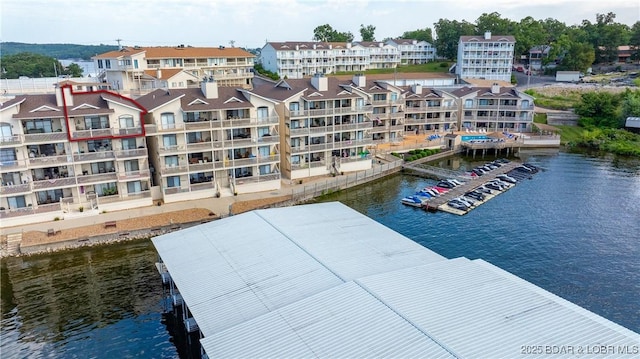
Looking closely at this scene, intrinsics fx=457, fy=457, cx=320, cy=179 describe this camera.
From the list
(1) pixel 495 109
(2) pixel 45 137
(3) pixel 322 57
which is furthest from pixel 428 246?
(3) pixel 322 57

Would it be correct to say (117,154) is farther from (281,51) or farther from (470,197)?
(281,51)

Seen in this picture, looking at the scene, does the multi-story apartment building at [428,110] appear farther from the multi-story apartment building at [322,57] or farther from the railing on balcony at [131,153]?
the railing on balcony at [131,153]

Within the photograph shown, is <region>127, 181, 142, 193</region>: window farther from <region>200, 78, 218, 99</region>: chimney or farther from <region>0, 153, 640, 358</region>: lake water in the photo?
<region>200, 78, 218, 99</region>: chimney

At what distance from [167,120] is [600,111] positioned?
80988 millimetres

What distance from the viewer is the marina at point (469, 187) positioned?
48062 millimetres

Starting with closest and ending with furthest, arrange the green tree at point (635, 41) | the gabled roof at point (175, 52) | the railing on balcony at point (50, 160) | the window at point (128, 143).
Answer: the railing on balcony at point (50, 160)
the window at point (128, 143)
the gabled roof at point (175, 52)
the green tree at point (635, 41)

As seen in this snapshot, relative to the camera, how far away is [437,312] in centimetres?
1998

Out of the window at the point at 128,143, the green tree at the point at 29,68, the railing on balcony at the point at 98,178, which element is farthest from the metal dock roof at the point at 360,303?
the green tree at the point at 29,68

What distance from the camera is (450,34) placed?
14625 cm

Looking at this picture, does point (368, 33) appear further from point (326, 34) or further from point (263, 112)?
point (263, 112)

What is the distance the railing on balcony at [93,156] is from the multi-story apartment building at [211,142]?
13.5 feet

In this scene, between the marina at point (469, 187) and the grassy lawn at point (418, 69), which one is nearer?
the marina at point (469, 187)

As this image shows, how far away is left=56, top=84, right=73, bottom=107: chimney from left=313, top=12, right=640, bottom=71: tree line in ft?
418

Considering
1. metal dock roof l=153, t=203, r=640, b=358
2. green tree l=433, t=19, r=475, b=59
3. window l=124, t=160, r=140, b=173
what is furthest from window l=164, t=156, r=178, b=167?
green tree l=433, t=19, r=475, b=59
